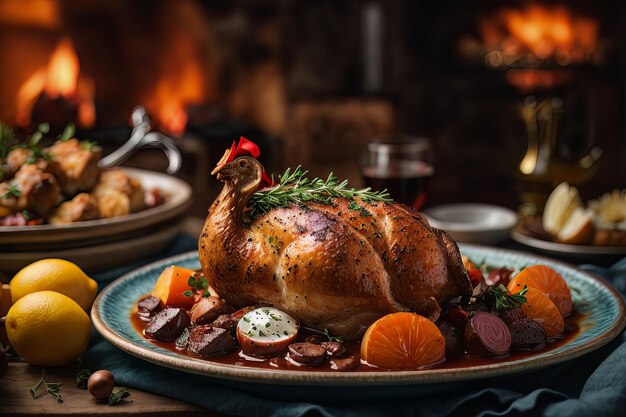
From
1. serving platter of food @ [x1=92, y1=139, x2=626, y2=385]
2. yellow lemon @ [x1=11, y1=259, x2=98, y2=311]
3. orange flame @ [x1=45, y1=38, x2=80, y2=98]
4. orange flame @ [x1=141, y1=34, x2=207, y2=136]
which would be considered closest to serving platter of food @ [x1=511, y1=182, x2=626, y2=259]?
serving platter of food @ [x1=92, y1=139, x2=626, y2=385]

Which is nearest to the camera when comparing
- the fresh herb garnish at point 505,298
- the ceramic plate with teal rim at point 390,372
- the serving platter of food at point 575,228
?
the ceramic plate with teal rim at point 390,372

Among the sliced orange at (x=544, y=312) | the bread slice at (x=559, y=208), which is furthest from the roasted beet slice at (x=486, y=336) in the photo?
the bread slice at (x=559, y=208)

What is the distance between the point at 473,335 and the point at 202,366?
0.57 metres

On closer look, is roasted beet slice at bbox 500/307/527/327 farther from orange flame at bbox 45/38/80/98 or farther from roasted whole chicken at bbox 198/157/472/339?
orange flame at bbox 45/38/80/98

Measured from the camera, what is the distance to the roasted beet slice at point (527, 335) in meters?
1.68

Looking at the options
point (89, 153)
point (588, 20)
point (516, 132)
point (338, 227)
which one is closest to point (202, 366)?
point (338, 227)

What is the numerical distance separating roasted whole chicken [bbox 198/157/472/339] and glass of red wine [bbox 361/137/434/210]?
0.78 metres

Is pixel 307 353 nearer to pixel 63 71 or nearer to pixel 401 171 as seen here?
pixel 401 171

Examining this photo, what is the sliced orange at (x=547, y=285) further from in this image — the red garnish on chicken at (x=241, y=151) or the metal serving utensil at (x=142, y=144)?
the metal serving utensil at (x=142, y=144)

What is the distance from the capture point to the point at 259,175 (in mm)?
1868

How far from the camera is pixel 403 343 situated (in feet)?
5.17

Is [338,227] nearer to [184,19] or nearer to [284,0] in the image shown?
[284,0]

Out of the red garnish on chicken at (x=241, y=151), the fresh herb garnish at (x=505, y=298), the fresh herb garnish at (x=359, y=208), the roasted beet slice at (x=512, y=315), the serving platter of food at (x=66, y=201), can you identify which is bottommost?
the roasted beet slice at (x=512, y=315)

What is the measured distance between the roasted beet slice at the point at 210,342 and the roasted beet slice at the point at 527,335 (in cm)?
61
